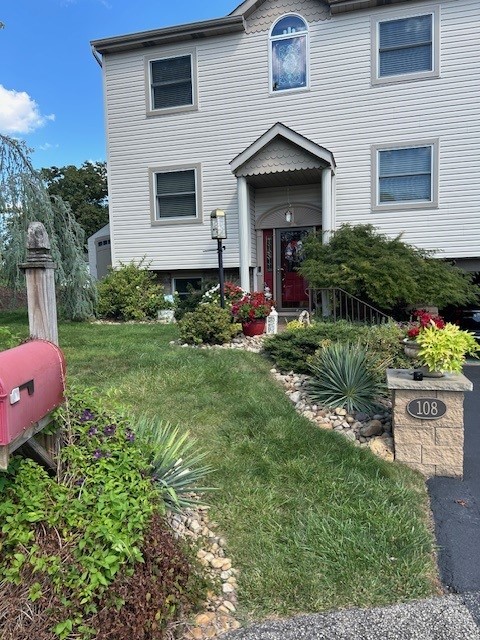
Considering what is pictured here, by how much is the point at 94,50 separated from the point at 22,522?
522 inches

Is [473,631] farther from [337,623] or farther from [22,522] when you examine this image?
[22,522]

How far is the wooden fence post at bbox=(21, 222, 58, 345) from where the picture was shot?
8.30ft

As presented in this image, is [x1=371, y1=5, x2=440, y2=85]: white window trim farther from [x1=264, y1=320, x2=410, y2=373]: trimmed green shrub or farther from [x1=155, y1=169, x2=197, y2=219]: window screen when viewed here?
[x1=264, y1=320, x2=410, y2=373]: trimmed green shrub

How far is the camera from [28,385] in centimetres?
202

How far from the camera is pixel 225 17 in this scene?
11.0 metres

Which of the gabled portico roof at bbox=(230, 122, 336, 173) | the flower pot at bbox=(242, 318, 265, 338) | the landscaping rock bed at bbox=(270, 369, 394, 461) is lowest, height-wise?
the landscaping rock bed at bbox=(270, 369, 394, 461)

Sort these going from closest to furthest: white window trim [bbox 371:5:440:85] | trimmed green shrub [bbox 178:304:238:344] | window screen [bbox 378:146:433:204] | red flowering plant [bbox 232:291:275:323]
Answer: trimmed green shrub [bbox 178:304:238:344] < red flowering plant [bbox 232:291:275:323] < white window trim [bbox 371:5:440:85] < window screen [bbox 378:146:433:204]

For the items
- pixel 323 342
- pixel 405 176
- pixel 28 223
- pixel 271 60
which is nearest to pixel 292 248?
pixel 405 176

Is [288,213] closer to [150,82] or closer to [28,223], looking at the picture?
[150,82]

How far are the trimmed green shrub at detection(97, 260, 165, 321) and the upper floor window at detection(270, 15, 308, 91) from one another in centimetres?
579

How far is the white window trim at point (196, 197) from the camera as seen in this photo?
1186 centimetres

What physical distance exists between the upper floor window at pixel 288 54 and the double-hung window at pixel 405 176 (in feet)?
8.80

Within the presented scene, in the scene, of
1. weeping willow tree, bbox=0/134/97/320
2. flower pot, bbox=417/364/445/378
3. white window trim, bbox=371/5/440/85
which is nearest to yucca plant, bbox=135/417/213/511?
flower pot, bbox=417/364/445/378

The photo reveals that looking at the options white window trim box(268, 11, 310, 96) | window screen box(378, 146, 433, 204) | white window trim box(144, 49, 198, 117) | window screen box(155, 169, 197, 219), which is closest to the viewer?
window screen box(378, 146, 433, 204)
